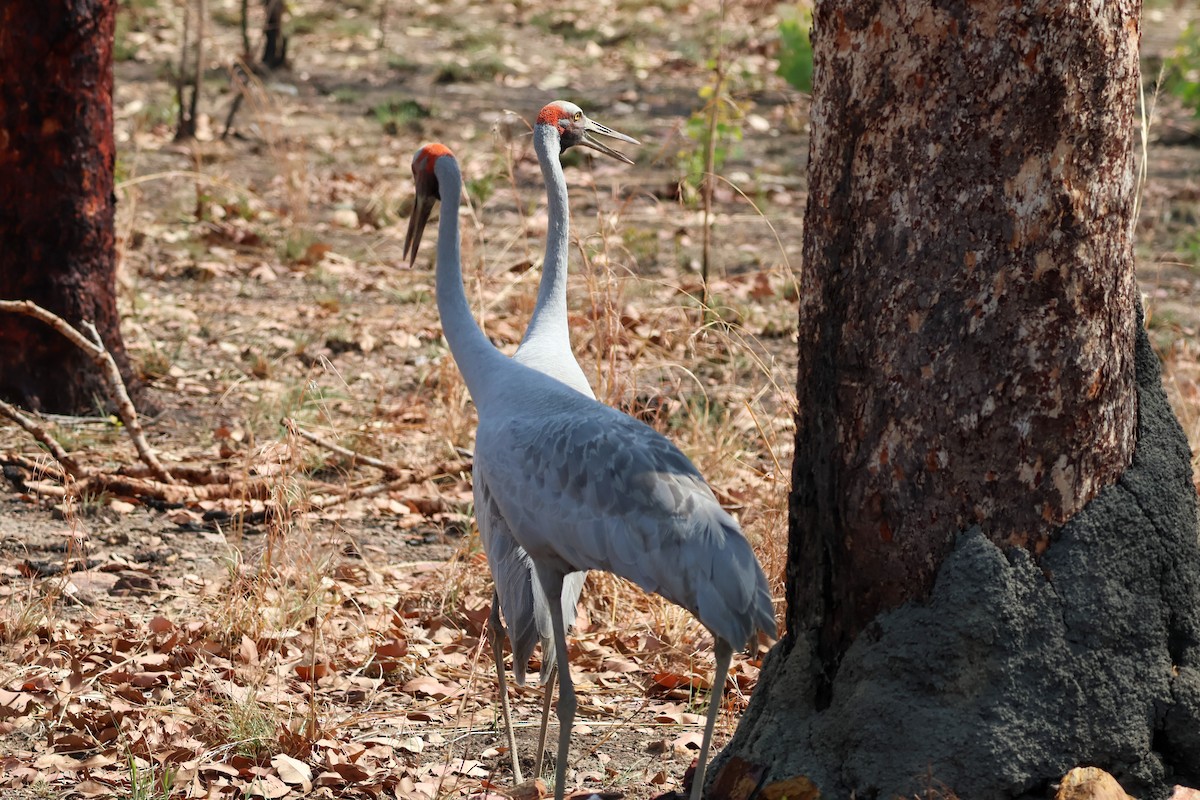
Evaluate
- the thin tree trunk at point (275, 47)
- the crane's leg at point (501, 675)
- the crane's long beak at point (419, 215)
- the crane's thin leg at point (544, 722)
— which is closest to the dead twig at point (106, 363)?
the crane's long beak at point (419, 215)

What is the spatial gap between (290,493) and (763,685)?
1923 mm

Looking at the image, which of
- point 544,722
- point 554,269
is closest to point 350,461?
point 554,269

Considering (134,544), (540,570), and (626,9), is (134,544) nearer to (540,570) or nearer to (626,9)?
(540,570)

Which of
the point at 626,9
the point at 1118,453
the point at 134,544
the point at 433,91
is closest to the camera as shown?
the point at 1118,453

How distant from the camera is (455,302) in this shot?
3979mm

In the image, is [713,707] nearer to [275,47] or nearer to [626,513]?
[626,513]

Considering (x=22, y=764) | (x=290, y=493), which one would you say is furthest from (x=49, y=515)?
(x=22, y=764)

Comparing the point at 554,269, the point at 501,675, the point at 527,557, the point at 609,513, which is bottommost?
the point at 501,675

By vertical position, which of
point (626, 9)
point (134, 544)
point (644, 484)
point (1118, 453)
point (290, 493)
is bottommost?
point (134, 544)

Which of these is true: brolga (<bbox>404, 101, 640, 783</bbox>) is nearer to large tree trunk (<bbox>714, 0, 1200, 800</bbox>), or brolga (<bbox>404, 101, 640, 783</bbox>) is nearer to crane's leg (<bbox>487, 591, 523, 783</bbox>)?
crane's leg (<bbox>487, 591, 523, 783</bbox>)

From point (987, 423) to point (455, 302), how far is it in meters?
1.70

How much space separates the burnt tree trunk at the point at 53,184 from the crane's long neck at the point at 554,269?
251 cm

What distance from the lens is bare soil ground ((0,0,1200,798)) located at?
12.6 ft

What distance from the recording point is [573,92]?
13.9m
